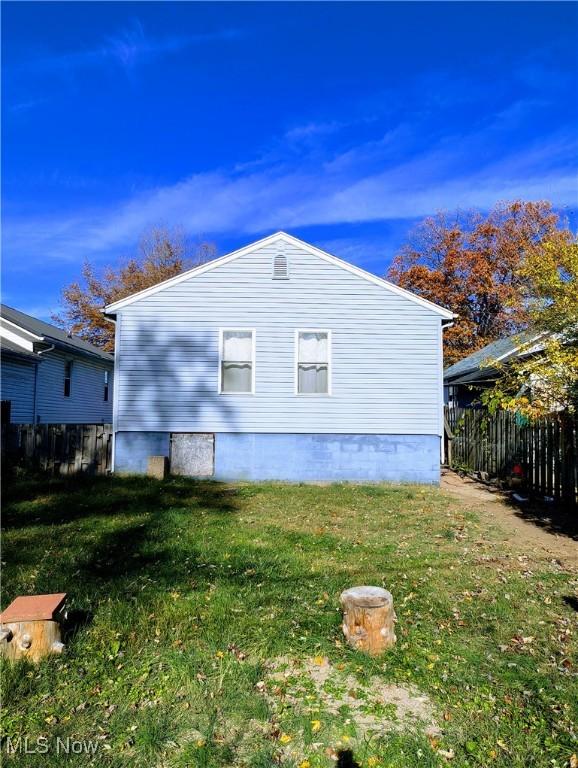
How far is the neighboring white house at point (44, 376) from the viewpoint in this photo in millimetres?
16031

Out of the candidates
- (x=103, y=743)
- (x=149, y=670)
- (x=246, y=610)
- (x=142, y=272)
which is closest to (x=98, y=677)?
(x=149, y=670)

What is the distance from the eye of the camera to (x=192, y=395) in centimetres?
1170

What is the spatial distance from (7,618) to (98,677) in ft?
2.55

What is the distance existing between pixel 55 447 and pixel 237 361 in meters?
4.67

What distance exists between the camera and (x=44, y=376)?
Result: 58.9ft

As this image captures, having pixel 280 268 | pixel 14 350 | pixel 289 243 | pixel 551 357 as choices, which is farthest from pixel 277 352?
pixel 14 350

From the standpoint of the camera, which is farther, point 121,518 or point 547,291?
point 547,291

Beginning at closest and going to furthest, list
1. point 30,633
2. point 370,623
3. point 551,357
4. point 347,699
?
point 347,699 < point 30,633 < point 370,623 < point 551,357

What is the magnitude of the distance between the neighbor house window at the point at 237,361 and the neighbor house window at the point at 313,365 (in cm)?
113

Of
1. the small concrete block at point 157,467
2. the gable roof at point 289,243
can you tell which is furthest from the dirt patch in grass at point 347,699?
the gable roof at point 289,243

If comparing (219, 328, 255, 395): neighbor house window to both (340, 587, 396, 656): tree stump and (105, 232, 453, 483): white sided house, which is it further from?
(340, 587, 396, 656): tree stump

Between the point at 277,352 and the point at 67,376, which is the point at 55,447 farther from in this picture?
the point at 67,376

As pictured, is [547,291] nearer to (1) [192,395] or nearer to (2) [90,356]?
(1) [192,395]

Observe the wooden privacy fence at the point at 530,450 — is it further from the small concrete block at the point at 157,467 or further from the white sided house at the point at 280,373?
the small concrete block at the point at 157,467
